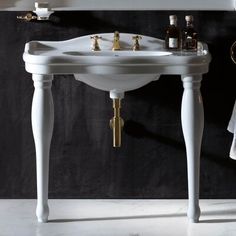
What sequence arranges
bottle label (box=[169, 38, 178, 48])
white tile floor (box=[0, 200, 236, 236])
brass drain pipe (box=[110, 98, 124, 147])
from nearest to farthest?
white tile floor (box=[0, 200, 236, 236])
bottle label (box=[169, 38, 178, 48])
brass drain pipe (box=[110, 98, 124, 147])

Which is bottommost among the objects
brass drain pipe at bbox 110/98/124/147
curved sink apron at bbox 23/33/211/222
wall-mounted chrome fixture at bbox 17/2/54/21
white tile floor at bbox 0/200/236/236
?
white tile floor at bbox 0/200/236/236

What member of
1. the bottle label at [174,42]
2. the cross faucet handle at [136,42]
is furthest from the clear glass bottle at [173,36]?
the cross faucet handle at [136,42]

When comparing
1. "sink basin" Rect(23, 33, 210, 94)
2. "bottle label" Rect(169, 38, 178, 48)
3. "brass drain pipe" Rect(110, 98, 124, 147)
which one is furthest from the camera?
"brass drain pipe" Rect(110, 98, 124, 147)

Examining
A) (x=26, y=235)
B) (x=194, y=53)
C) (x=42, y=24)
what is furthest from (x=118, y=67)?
(x=26, y=235)

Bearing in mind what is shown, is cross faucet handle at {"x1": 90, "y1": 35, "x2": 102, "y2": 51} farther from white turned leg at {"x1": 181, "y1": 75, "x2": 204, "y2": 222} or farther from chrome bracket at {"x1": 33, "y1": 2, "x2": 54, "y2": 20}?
white turned leg at {"x1": 181, "y1": 75, "x2": 204, "y2": 222}

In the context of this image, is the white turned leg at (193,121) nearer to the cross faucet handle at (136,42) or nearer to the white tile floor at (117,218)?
the white tile floor at (117,218)

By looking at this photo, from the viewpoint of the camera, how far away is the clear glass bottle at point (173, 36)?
127 inches

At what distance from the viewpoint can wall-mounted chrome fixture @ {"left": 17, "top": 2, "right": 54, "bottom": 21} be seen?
131 inches

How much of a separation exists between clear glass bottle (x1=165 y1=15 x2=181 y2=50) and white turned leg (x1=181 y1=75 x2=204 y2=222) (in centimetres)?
23

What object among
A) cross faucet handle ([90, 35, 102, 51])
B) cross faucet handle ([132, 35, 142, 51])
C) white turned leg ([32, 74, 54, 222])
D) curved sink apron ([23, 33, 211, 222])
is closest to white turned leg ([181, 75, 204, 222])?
curved sink apron ([23, 33, 211, 222])

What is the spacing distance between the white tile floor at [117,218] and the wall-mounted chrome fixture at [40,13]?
0.90m

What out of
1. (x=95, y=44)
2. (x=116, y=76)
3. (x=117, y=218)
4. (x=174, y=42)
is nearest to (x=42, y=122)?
(x=116, y=76)

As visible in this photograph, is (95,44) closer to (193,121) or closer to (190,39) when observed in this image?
(190,39)

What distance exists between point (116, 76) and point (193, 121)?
0.39 meters
